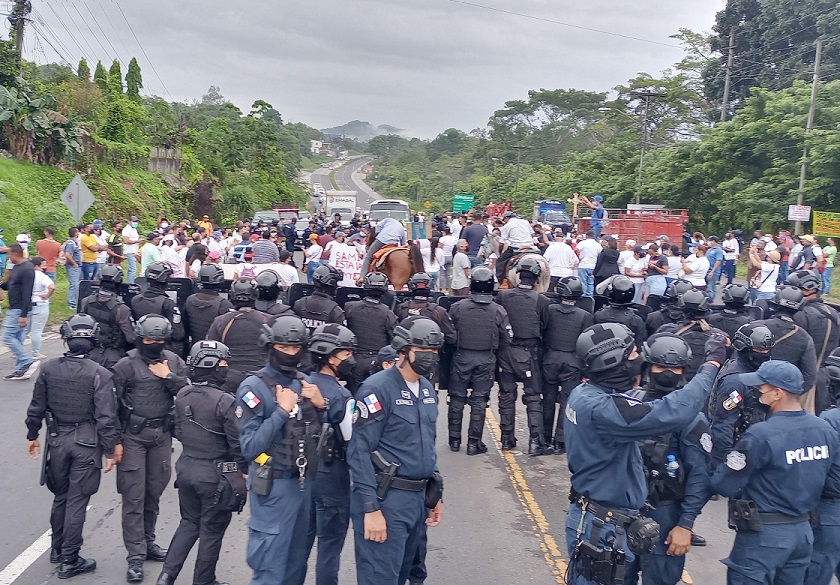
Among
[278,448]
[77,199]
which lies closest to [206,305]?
[278,448]

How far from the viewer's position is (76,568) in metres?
6.35

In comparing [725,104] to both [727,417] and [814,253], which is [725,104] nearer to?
[814,253]

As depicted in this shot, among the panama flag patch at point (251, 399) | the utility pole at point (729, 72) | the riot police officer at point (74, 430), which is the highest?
the utility pole at point (729, 72)

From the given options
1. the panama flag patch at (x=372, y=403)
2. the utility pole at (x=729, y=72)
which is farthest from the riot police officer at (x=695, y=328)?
the utility pole at (x=729, y=72)

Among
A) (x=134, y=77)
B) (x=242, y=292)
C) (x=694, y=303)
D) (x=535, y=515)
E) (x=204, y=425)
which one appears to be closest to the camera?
(x=204, y=425)

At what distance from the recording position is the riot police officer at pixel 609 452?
4535 mm

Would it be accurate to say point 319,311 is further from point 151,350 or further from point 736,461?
point 736,461

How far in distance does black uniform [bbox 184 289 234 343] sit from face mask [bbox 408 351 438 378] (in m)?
4.52

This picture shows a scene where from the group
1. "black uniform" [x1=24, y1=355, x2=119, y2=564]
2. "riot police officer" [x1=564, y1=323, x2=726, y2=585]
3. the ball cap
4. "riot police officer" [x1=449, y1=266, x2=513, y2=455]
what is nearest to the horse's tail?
"riot police officer" [x1=449, y1=266, x2=513, y2=455]

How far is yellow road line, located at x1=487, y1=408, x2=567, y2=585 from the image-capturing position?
21.8 ft

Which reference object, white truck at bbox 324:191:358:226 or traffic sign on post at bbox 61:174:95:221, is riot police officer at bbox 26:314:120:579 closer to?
traffic sign on post at bbox 61:174:95:221

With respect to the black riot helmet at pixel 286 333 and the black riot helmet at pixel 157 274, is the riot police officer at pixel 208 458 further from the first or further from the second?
the black riot helmet at pixel 157 274

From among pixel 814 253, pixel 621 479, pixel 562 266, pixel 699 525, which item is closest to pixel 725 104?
pixel 814 253

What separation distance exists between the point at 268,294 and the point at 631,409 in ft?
16.6
